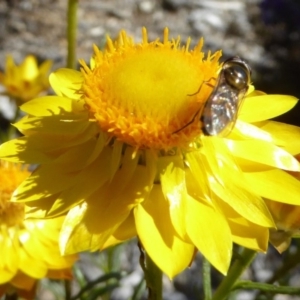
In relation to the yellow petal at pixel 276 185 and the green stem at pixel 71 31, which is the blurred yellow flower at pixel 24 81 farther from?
the yellow petal at pixel 276 185

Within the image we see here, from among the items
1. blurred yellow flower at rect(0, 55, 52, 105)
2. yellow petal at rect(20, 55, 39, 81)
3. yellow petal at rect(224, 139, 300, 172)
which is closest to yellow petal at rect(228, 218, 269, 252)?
yellow petal at rect(224, 139, 300, 172)

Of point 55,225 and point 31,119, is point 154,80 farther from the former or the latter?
point 55,225

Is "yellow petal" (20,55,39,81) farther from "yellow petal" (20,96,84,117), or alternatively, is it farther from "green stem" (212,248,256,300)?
"green stem" (212,248,256,300)

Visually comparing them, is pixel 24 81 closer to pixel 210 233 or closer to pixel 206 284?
pixel 206 284

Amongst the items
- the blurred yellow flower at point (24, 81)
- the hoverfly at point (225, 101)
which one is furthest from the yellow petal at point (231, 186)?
the blurred yellow flower at point (24, 81)

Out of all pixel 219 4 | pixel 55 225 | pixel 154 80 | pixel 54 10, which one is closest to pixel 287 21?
pixel 219 4

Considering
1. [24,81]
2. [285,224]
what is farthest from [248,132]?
[24,81]
